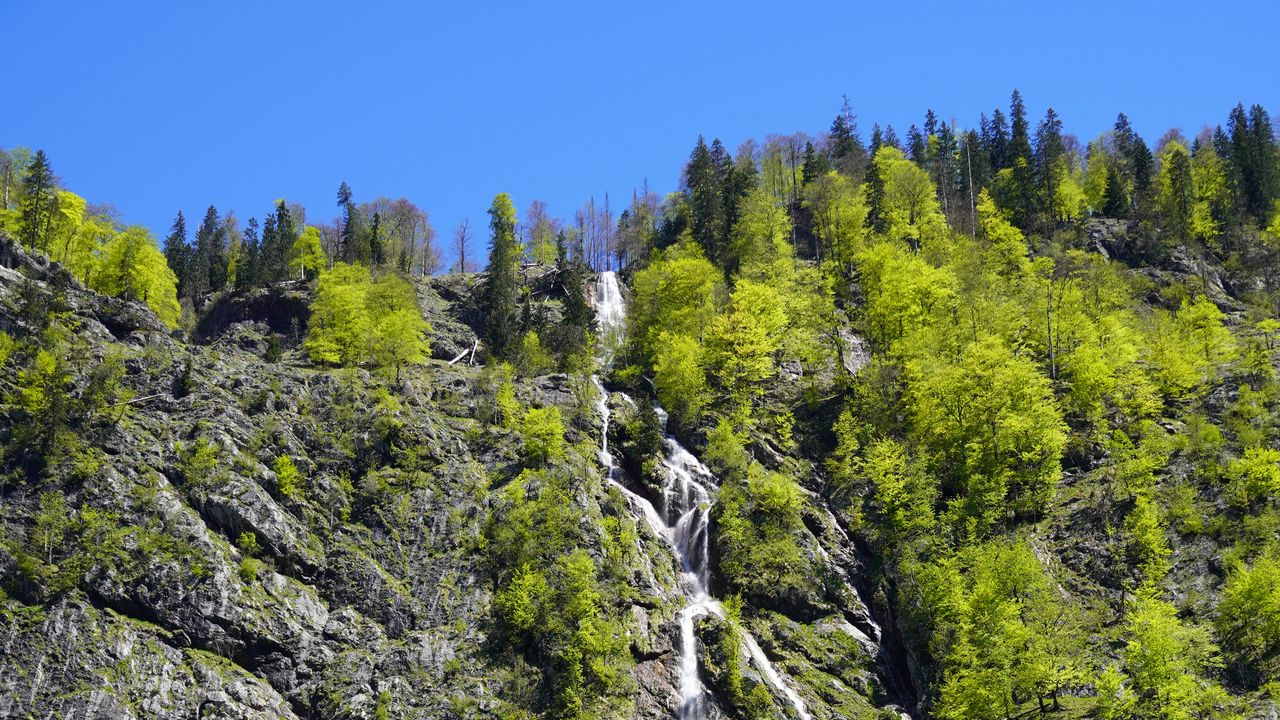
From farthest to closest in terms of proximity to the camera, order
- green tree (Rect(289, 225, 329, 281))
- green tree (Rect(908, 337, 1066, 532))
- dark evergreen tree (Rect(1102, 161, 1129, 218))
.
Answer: dark evergreen tree (Rect(1102, 161, 1129, 218)) → green tree (Rect(289, 225, 329, 281)) → green tree (Rect(908, 337, 1066, 532))

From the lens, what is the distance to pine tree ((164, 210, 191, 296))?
103 metres

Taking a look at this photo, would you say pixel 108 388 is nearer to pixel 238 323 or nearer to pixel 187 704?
pixel 187 704

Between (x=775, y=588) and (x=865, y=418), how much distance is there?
667 inches

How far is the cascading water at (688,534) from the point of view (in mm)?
50156

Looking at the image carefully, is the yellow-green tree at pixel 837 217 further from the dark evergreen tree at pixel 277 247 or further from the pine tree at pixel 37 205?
the pine tree at pixel 37 205

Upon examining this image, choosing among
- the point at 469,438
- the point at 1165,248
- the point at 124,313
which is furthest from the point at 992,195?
the point at 124,313

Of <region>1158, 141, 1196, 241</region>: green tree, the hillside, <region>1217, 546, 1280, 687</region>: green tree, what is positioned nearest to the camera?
<region>1217, 546, 1280, 687</region>: green tree

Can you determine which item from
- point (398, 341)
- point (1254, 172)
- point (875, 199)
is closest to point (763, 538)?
point (398, 341)

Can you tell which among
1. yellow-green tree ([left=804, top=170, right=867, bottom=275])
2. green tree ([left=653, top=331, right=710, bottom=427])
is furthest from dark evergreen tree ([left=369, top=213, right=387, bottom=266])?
yellow-green tree ([left=804, top=170, right=867, bottom=275])

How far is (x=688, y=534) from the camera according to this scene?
197 ft

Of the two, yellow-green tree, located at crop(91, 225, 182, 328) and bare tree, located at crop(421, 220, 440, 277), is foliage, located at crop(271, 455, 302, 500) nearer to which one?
yellow-green tree, located at crop(91, 225, 182, 328)

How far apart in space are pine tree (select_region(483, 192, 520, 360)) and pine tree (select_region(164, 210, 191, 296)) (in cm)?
3318

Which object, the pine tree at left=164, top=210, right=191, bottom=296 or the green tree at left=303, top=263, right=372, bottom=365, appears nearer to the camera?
the green tree at left=303, top=263, right=372, bottom=365

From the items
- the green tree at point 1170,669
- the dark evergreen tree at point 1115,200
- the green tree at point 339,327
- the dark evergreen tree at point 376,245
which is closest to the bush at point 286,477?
the green tree at point 339,327
